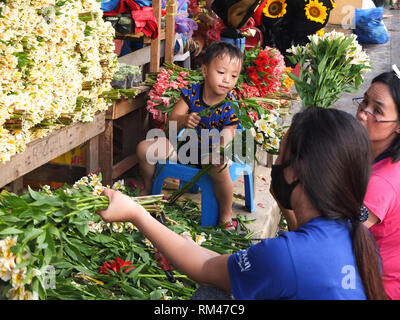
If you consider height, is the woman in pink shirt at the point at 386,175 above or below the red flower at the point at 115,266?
above

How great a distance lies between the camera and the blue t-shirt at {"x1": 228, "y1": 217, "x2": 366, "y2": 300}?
1.58m

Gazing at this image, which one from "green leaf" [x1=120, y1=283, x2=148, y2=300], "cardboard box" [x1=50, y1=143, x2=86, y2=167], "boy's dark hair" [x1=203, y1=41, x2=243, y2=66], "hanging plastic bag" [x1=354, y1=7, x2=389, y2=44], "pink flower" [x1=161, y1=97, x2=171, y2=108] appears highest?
"boy's dark hair" [x1=203, y1=41, x2=243, y2=66]

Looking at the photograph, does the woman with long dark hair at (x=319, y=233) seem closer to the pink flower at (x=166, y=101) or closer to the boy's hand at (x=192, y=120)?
the boy's hand at (x=192, y=120)

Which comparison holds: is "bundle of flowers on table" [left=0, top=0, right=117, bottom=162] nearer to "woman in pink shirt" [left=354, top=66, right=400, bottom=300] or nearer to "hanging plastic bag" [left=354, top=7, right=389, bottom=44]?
"woman in pink shirt" [left=354, top=66, right=400, bottom=300]

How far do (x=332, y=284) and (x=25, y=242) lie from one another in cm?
99

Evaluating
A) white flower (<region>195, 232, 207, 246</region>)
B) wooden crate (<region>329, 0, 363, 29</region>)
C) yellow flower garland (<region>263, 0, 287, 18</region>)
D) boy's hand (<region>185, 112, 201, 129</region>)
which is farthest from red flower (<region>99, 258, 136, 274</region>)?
wooden crate (<region>329, 0, 363, 29</region>)

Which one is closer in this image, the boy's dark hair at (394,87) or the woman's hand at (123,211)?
the woman's hand at (123,211)

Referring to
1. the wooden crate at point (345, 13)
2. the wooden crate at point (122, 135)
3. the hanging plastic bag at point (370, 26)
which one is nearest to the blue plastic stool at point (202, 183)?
the wooden crate at point (122, 135)

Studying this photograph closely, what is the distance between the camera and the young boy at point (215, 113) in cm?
360

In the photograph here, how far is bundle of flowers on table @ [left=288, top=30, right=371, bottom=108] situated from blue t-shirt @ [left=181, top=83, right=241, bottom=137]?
489 mm

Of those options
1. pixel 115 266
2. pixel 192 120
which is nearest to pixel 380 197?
pixel 115 266

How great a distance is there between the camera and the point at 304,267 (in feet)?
5.18

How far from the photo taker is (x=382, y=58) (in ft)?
36.7

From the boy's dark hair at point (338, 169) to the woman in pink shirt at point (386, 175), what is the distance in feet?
2.13
